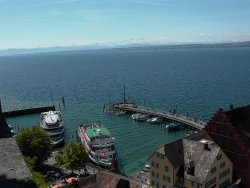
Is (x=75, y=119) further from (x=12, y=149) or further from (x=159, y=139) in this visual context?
(x=12, y=149)

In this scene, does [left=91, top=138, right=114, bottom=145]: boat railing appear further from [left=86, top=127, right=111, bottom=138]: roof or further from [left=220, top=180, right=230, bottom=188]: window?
[left=220, top=180, right=230, bottom=188]: window

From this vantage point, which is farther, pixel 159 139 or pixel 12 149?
pixel 159 139

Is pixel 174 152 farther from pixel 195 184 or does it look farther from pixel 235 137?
pixel 235 137

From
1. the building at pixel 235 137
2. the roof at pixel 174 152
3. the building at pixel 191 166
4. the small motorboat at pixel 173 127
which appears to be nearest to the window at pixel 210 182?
the building at pixel 191 166

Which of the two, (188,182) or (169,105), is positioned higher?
(188,182)

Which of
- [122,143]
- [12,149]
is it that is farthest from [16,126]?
[12,149]

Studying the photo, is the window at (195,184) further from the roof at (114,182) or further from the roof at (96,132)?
the roof at (96,132)

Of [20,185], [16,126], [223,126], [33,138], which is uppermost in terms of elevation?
[20,185]

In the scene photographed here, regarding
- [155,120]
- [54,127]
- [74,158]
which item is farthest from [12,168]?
[155,120]
